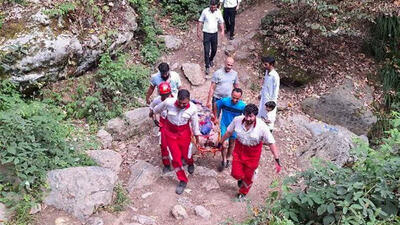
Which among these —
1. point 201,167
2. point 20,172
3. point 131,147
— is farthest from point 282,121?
point 20,172

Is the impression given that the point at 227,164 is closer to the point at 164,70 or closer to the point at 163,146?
the point at 163,146

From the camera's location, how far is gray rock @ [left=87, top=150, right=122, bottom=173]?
630 cm

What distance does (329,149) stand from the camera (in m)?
6.75

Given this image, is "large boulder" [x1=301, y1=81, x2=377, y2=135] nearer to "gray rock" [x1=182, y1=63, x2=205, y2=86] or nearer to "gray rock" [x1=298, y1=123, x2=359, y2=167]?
"gray rock" [x1=298, y1=123, x2=359, y2=167]

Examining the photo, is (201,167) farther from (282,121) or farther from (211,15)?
(211,15)

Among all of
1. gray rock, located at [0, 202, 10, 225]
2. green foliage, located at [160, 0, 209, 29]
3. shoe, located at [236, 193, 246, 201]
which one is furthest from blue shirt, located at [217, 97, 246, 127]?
green foliage, located at [160, 0, 209, 29]

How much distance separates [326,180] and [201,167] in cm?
267

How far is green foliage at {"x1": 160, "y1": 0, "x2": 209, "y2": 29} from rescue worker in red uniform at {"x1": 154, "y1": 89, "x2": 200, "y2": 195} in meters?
5.63

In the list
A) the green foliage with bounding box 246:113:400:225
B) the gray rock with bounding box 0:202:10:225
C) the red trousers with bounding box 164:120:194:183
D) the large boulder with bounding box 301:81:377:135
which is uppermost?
the green foliage with bounding box 246:113:400:225

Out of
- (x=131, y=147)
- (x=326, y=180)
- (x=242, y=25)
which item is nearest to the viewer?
(x=326, y=180)

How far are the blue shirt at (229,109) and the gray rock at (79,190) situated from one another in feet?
6.40

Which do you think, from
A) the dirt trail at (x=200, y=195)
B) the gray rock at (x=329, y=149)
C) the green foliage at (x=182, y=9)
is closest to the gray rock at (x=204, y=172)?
the dirt trail at (x=200, y=195)

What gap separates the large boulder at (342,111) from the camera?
8943 millimetres

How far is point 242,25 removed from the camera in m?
11.0
